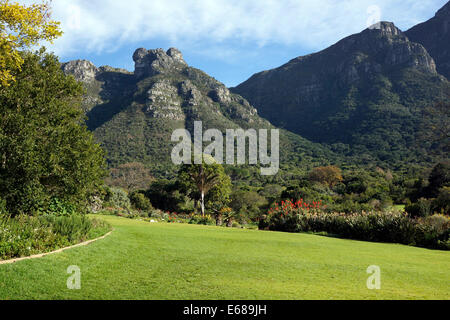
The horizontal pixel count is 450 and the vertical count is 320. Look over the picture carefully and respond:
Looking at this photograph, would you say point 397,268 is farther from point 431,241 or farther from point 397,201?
point 397,201

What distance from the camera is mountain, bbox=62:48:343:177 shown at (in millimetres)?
74000

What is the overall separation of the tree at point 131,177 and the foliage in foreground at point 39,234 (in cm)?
4869

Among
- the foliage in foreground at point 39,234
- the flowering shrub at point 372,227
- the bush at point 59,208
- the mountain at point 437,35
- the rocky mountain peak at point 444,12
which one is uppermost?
the rocky mountain peak at point 444,12

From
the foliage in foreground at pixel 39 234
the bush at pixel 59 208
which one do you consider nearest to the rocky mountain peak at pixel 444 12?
the bush at pixel 59 208

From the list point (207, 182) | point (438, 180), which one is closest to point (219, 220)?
point (207, 182)

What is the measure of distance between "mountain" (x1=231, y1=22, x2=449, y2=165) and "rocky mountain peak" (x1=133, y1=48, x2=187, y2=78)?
135ft

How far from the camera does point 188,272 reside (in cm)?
657

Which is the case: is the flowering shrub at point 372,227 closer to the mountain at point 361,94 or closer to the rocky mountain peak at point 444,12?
the mountain at point 361,94

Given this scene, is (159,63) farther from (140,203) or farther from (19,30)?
(19,30)

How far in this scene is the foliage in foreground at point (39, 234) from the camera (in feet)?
24.0

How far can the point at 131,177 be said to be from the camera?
61125 millimetres

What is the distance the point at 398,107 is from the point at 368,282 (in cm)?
9594

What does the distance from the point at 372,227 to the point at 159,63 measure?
368 feet
